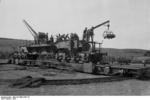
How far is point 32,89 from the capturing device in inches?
281

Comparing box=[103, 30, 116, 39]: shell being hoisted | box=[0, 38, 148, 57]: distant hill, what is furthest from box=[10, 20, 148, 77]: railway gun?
box=[0, 38, 148, 57]: distant hill

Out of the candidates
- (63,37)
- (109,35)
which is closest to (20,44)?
(63,37)

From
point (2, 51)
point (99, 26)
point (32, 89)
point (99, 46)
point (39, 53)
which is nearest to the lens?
point (32, 89)

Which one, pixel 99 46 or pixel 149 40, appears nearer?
pixel 149 40

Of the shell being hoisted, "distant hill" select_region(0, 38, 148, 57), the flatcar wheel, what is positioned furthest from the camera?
"distant hill" select_region(0, 38, 148, 57)

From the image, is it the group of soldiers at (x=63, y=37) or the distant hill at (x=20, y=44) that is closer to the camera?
the group of soldiers at (x=63, y=37)

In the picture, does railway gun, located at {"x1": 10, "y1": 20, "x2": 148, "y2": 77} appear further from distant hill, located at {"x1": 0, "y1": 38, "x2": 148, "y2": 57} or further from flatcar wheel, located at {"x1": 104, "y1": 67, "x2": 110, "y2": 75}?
distant hill, located at {"x1": 0, "y1": 38, "x2": 148, "y2": 57}

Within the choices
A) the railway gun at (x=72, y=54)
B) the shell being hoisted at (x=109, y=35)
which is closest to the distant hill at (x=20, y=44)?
the railway gun at (x=72, y=54)

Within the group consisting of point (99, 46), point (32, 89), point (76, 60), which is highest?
point (99, 46)

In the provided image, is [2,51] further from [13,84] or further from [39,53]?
[13,84]

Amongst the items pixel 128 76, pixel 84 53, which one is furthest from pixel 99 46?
pixel 128 76

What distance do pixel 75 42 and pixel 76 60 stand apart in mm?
1609

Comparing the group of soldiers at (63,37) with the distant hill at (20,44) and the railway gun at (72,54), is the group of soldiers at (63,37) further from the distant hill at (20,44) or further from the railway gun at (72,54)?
the distant hill at (20,44)

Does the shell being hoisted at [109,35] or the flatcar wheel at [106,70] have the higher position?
the shell being hoisted at [109,35]
